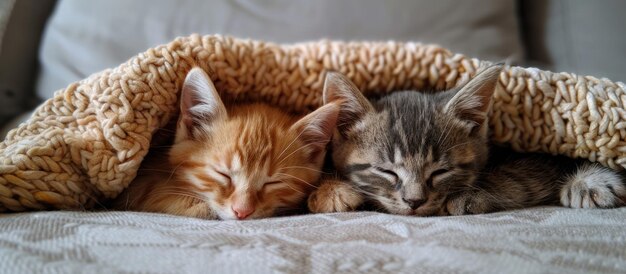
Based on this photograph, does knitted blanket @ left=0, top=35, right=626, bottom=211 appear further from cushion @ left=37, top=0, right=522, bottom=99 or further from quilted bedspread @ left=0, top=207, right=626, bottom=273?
cushion @ left=37, top=0, right=522, bottom=99

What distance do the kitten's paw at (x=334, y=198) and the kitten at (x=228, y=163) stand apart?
0.06 meters

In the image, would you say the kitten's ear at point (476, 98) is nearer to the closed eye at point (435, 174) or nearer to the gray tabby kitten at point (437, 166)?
the gray tabby kitten at point (437, 166)

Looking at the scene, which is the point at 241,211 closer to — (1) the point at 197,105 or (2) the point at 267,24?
(1) the point at 197,105

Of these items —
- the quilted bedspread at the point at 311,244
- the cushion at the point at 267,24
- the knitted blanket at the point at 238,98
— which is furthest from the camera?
the cushion at the point at 267,24

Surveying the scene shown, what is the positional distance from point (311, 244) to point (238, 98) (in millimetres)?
571

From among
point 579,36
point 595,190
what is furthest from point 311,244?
point 579,36

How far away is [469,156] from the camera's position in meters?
1.01

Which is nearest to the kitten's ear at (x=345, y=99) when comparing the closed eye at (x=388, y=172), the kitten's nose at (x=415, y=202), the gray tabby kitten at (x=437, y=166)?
the gray tabby kitten at (x=437, y=166)

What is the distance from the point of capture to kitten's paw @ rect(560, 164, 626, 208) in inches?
36.5

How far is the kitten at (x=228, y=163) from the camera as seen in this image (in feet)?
3.09

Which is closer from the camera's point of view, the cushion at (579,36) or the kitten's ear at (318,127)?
the kitten's ear at (318,127)

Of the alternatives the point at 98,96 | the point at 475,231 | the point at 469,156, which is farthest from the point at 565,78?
the point at 98,96

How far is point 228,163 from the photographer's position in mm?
964

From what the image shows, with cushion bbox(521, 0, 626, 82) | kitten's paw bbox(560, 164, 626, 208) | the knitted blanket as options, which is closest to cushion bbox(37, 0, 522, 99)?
cushion bbox(521, 0, 626, 82)
